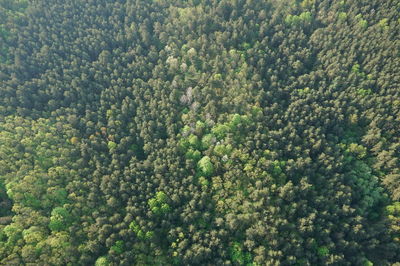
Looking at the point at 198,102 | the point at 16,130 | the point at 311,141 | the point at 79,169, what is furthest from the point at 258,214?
the point at 16,130

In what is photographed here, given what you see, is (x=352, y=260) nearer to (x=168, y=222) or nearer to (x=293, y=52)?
(x=168, y=222)

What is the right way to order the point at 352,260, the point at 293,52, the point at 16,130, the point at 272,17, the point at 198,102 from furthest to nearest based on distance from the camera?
the point at 272,17 < the point at 293,52 < the point at 198,102 < the point at 16,130 < the point at 352,260

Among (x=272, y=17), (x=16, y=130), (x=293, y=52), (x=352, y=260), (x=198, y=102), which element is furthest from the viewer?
(x=272, y=17)

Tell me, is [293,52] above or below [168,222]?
above

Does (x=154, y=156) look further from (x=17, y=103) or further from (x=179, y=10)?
(x=179, y=10)

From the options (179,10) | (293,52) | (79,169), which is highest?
(179,10)

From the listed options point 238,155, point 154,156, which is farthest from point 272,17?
point 154,156

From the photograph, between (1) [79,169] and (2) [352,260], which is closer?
(2) [352,260]
